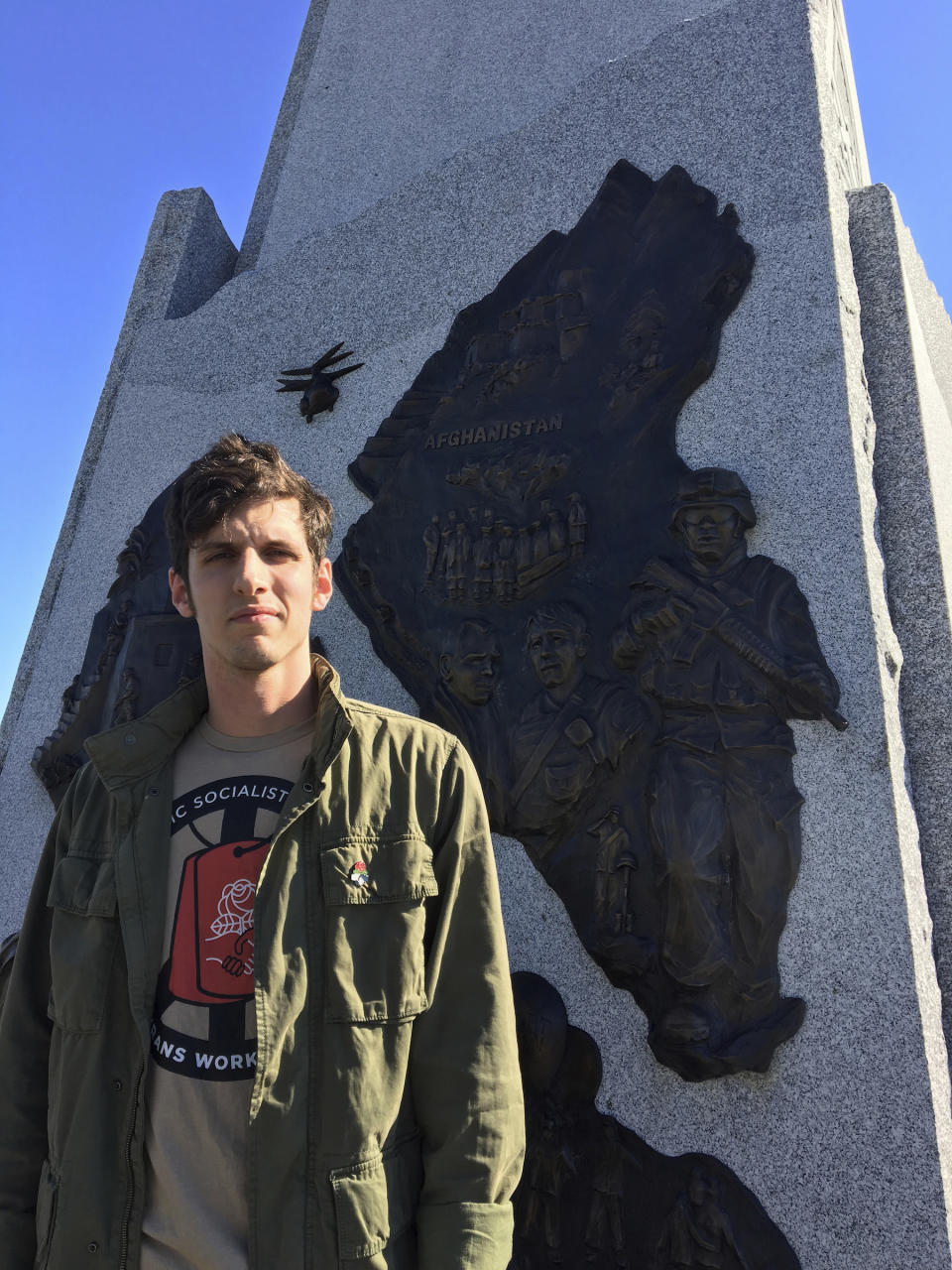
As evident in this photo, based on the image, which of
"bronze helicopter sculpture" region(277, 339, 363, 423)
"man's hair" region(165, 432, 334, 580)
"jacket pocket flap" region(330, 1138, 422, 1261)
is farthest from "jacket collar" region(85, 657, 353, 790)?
"bronze helicopter sculpture" region(277, 339, 363, 423)

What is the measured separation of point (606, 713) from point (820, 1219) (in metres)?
1.19

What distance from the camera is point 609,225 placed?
314 cm

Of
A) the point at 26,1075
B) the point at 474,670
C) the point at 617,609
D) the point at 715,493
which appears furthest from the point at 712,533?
the point at 26,1075

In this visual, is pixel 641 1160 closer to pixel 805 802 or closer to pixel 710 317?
pixel 805 802

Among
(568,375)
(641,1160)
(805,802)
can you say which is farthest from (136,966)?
(568,375)

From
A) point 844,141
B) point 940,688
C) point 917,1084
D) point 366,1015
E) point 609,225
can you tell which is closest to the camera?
point 366,1015

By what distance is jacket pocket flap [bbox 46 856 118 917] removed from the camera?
4.89ft

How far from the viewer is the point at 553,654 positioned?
262cm

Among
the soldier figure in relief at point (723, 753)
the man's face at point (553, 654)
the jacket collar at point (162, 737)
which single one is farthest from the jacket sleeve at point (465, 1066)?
the man's face at point (553, 654)

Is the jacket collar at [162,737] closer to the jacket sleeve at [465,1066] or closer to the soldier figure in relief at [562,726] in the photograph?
the jacket sleeve at [465,1066]

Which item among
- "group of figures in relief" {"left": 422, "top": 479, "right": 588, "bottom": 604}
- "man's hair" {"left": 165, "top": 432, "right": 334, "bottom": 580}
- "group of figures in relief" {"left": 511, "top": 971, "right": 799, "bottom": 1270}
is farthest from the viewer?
"group of figures in relief" {"left": 422, "top": 479, "right": 588, "bottom": 604}

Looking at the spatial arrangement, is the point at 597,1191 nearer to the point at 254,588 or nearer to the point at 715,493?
the point at 254,588

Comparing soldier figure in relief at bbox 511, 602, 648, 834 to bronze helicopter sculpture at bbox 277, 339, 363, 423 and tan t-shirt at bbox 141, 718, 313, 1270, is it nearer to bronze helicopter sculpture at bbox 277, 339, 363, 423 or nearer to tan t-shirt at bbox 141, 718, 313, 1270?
tan t-shirt at bbox 141, 718, 313, 1270

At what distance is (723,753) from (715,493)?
27.3 inches
